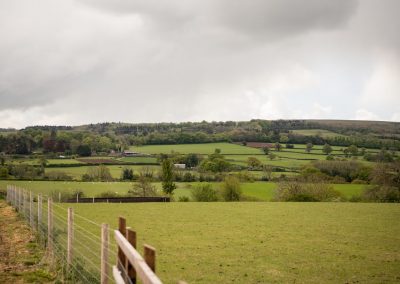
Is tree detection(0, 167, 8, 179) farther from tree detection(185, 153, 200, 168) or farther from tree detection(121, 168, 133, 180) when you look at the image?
tree detection(185, 153, 200, 168)

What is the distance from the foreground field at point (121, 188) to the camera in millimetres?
71125

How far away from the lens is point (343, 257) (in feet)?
Answer: 57.4

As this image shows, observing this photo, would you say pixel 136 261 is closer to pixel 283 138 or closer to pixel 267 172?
pixel 267 172

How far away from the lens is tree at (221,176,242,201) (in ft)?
246

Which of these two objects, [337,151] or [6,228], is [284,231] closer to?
[6,228]

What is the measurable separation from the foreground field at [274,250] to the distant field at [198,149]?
88.9 metres

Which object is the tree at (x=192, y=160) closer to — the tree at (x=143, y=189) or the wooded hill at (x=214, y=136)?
the wooded hill at (x=214, y=136)

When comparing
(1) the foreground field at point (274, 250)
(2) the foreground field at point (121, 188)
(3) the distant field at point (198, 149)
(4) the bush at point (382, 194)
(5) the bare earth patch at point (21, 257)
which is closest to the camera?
(5) the bare earth patch at point (21, 257)

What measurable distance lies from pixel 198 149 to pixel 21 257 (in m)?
113

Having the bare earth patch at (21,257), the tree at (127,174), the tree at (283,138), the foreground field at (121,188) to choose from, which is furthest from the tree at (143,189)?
the tree at (283,138)

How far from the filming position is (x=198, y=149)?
127 metres

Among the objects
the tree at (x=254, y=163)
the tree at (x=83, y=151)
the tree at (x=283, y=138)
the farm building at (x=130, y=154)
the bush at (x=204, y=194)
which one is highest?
the tree at (x=283, y=138)

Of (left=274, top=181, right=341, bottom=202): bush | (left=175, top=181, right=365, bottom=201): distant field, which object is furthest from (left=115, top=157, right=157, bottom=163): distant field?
(left=274, top=181, right=341, bottom=202): bush

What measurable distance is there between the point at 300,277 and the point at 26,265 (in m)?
9.00
